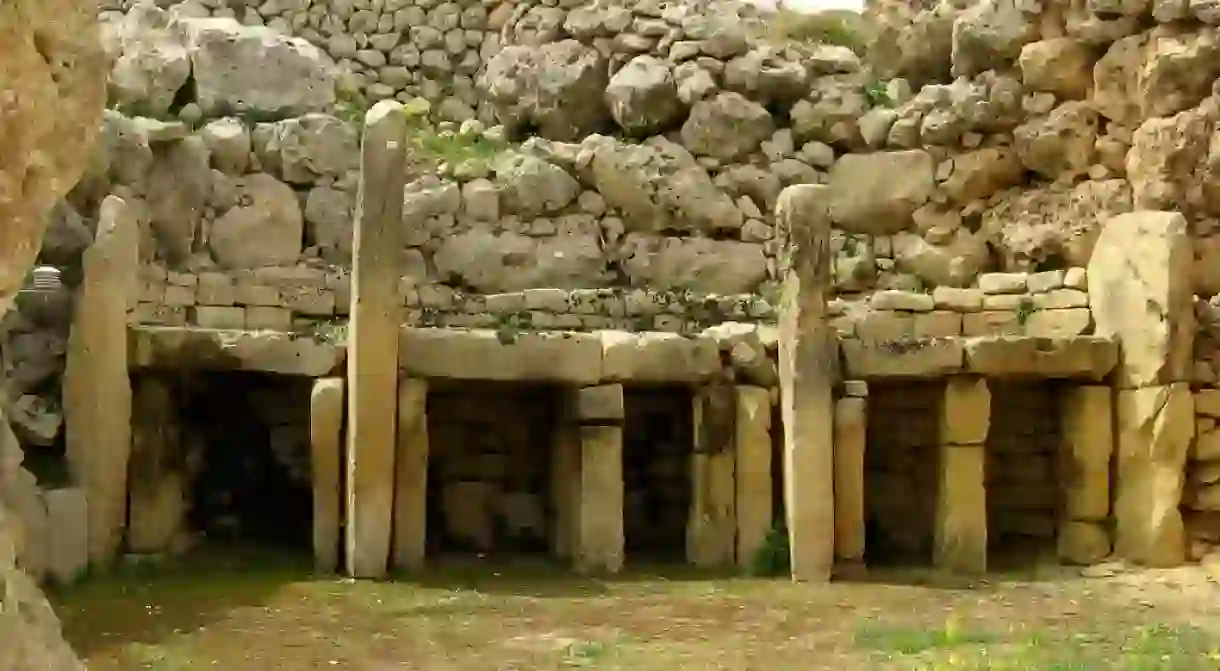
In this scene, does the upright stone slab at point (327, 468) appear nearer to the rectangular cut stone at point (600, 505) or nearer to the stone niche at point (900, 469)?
the rectangular cut stone at point (600, 505)

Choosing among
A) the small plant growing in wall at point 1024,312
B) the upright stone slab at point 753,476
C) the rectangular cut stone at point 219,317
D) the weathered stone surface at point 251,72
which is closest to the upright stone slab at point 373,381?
the rectangular cut stone at point 219,317

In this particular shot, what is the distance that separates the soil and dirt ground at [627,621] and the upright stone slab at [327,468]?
1.14ft

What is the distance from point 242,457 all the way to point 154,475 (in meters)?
1.77

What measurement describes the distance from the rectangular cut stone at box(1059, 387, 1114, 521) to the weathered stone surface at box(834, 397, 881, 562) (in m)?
1.99

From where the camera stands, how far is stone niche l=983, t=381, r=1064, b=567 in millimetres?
11023

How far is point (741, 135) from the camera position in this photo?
515 inches

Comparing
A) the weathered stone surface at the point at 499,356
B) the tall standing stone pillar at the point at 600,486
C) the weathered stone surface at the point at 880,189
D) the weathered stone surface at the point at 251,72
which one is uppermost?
the weathered stone surface at the point at 251,72

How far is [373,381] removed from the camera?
8.93 metres

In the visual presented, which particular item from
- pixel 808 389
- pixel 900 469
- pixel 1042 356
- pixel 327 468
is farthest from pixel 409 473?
pixel 1042 356

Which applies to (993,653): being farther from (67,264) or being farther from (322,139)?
(322,139)

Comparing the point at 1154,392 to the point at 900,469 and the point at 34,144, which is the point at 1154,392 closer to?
the point at 900,469

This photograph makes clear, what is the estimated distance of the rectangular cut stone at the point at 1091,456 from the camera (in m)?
10.1

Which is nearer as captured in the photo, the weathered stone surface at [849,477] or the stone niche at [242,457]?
the weathered stone surface at [849,477]

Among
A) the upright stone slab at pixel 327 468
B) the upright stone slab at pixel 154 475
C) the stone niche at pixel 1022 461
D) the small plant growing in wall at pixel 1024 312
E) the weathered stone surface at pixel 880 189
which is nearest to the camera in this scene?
the upright stone slab at pixel 327 468
